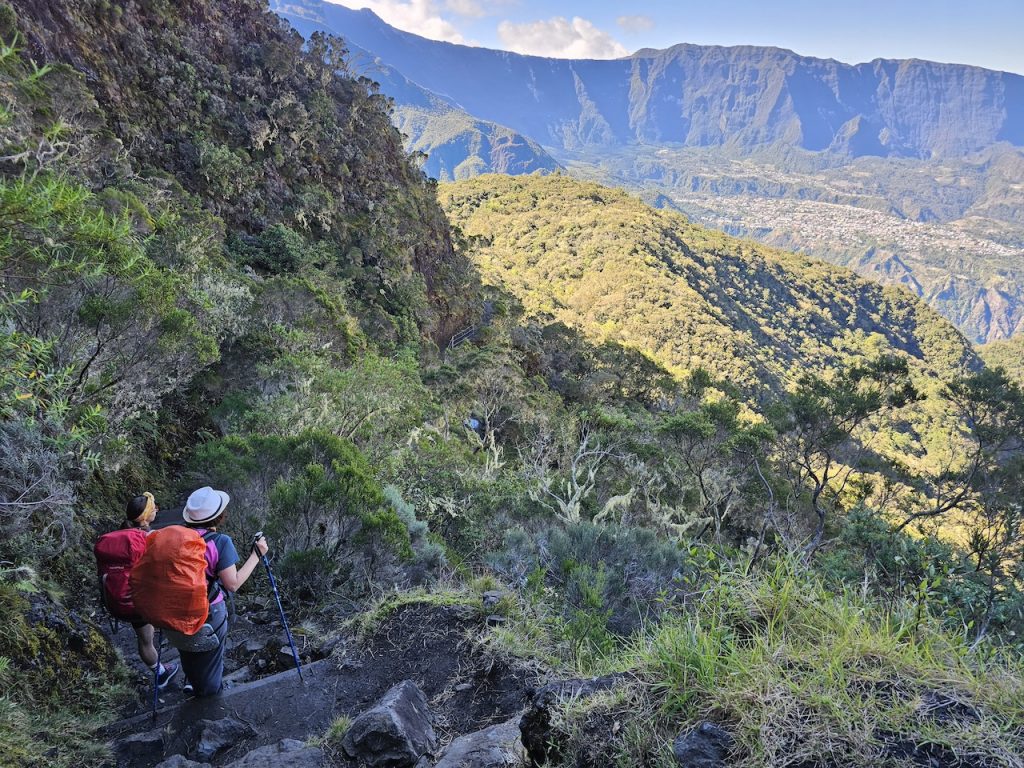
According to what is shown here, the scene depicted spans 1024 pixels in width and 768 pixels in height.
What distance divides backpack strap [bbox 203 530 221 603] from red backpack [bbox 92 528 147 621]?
1.20 feet

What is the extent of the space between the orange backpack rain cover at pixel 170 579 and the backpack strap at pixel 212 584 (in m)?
0.17

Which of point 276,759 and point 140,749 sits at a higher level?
point 276,759

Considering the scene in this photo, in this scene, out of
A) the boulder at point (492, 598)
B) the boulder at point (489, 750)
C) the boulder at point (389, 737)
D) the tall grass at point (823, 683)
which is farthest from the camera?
the boulder at point (492, 598)

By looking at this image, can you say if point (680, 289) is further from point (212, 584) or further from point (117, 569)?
point (117, 569)

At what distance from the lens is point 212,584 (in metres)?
3.58

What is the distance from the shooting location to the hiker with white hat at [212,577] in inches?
136

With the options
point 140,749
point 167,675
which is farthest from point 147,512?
point 140,749

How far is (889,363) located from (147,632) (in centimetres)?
1687

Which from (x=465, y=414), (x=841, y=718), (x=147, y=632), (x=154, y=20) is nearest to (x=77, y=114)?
(x=154, y=20)

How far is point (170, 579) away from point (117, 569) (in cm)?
46

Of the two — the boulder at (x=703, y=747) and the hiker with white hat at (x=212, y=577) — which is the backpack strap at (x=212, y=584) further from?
the boulder at (x=703, y=747)

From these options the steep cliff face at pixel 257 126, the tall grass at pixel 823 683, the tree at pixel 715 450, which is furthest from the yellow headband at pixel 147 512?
the steep cliff face at pixel 257 126

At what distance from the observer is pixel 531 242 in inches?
4129

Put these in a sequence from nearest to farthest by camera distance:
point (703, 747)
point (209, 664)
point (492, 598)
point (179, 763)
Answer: point (703, 747) < point (179, 763) < point (209, 664) < point (492, 598)
